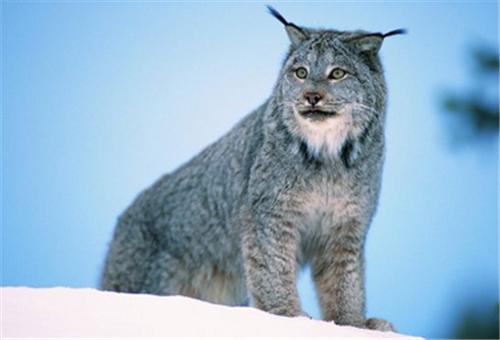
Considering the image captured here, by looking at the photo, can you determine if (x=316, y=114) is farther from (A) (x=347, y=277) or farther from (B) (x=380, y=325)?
(B) (x=380, y=325)

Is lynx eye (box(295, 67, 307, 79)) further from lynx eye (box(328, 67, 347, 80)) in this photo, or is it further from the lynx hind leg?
the lynx hind leg

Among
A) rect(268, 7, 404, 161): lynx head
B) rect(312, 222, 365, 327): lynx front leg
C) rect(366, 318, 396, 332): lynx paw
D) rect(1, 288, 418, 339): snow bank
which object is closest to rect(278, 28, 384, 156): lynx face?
rect(268, 7, 404, 161): lynx head

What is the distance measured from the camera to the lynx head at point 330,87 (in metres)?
6.33

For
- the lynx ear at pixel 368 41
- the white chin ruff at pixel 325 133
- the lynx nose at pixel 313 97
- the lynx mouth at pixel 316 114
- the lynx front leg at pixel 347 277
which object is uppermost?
the lynx ear at pixel 368 41

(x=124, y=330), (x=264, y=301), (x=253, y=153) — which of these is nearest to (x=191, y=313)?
(x=124, y=330)

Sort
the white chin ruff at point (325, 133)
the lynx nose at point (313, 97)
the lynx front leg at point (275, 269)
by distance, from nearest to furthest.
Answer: the lynx nose at point (313, 97)
the white chin ruff at point (325, 133)
the lynx front leg at point (275, 269)

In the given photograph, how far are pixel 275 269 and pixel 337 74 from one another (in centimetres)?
120

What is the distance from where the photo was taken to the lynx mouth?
631cm

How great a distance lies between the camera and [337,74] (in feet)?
21.0

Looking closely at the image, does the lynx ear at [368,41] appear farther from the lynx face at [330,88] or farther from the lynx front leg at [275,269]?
A: the lynx front leg at [275,269]

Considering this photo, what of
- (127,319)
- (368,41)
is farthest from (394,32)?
(127,319)

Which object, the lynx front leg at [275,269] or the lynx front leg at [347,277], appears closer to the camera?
the lynx front leg at [275,269]

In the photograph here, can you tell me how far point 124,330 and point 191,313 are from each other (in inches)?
17.2

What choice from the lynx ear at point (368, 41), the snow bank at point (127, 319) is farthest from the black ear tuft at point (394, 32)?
the snow bank at point (127, 319)
